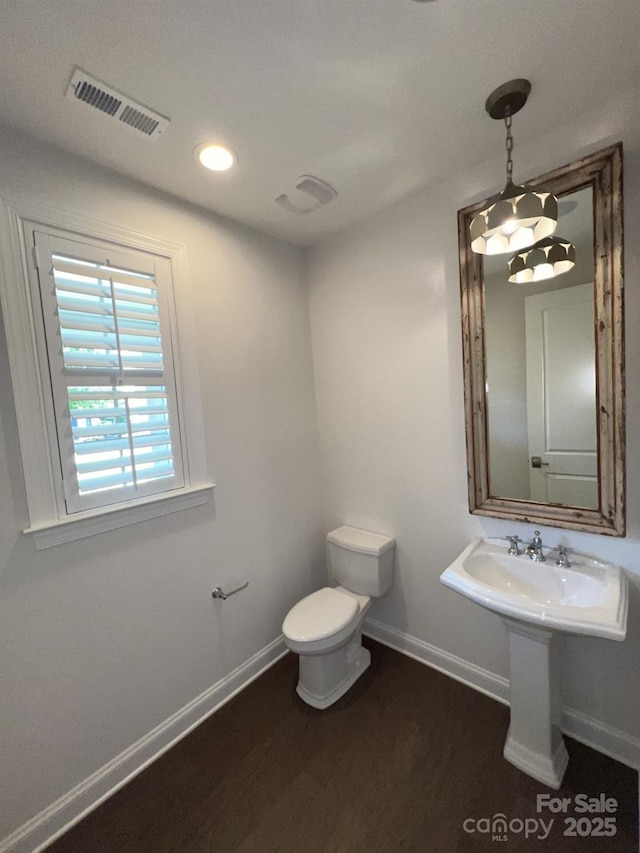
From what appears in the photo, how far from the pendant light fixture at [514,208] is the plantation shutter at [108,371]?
1.39 metres

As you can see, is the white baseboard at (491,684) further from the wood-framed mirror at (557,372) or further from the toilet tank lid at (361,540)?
the wood-framed mirror at (557,372)

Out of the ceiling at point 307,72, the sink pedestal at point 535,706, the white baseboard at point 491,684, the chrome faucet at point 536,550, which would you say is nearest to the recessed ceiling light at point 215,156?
the ceiling at point 307,72

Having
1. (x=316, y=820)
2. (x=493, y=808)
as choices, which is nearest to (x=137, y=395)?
(x=316, y=820)

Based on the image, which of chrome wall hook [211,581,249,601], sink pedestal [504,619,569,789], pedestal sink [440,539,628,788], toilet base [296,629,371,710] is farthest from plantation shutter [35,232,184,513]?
sink pedestal [504,619,569,789]

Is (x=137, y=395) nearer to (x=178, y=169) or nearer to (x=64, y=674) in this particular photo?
(x=178, y=169)

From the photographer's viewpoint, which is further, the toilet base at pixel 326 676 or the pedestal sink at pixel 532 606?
the toilet base at pixel 326 676

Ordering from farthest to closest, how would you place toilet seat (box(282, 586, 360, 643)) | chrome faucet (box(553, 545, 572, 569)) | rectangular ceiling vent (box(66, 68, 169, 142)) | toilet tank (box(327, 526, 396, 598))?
toilet tank (box(327, 526, 396, 598))
toilet seat (box(282, 586, 360, 643))
chrome faucet (box(553, 545, 572, 569))
rectangular ceiling vent (box(66, 68, 169, 142))

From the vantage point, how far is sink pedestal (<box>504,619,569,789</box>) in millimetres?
1326

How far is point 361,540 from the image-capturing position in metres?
2.01

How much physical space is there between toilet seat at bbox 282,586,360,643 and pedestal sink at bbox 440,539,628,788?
655 mm

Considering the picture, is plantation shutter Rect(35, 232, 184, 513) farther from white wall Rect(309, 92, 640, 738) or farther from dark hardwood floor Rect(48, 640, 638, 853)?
dark hardwood floor Rect(48, 640, 638, 853)

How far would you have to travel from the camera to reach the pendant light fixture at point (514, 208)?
1152mm

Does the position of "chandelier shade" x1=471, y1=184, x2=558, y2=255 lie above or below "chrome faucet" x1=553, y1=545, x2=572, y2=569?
above

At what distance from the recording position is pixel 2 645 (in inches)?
46.2
